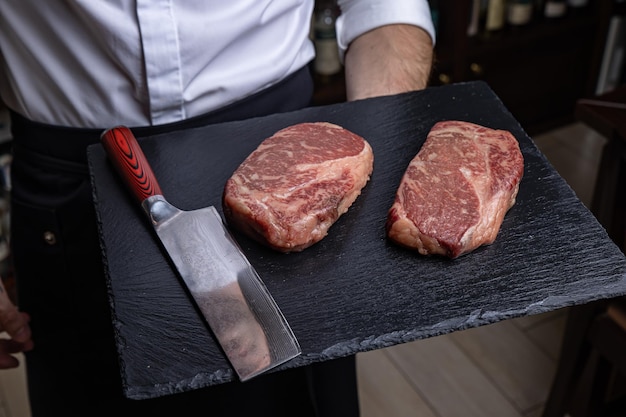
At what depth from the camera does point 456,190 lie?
915 mm

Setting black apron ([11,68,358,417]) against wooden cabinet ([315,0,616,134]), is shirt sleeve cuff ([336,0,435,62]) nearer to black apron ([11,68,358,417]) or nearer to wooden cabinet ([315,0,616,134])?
black apron ([11,68,358,417])

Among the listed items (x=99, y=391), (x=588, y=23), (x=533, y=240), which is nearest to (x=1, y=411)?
(x=99, y=391)

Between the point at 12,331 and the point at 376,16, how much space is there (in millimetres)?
799

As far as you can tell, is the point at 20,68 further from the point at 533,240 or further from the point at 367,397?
the point at 367,397

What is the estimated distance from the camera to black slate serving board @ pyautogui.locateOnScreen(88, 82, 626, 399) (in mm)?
754

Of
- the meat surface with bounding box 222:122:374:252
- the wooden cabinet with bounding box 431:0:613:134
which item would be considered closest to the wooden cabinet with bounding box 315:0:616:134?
the wooden cabinet with bounding box 431:0:613:134

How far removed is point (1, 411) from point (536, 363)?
152 cm

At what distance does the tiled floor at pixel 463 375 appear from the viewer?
6.13ft

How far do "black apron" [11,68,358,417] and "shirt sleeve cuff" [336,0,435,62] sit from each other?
5.1 inches

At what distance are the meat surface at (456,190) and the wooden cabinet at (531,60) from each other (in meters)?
1.42

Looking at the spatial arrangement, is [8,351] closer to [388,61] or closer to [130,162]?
[130,162]

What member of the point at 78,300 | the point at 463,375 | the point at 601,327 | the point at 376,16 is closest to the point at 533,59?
the point at 463,375

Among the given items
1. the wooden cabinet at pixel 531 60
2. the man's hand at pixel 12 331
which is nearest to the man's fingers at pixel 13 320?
the man's hand at pixel 12 331

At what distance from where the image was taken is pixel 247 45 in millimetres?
1071
